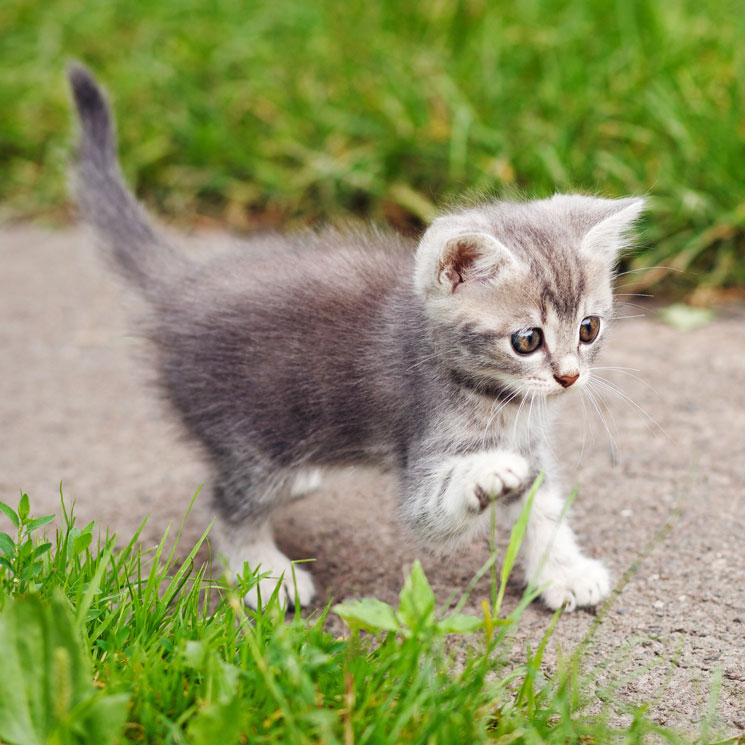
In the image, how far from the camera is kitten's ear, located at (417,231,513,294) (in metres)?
2.32

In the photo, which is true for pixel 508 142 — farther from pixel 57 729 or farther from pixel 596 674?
pixel 57 729

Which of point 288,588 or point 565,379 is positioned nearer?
point 565,379

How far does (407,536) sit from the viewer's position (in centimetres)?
262

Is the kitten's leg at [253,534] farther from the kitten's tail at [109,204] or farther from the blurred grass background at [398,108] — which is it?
the blurred grass background at [398,108]

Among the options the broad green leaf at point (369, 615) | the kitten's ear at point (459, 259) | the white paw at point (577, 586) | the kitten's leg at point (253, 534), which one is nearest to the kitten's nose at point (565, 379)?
the kitten's ear at point (459, 259)

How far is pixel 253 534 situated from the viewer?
9.73 feet

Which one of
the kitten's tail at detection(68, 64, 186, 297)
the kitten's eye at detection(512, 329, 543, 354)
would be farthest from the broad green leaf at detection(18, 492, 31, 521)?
the kitten's eye at detection(512, 329, 543, 354)

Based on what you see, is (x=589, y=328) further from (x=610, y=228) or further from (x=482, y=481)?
(x=482, y=481)

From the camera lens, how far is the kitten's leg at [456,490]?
2.29m

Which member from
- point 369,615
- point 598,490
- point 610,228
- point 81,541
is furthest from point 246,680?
point 598,490

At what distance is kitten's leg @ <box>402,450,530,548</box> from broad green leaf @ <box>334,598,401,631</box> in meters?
0.43

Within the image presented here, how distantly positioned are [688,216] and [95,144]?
275cm

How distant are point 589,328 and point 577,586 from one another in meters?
0.71

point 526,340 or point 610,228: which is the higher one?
point 610,228
